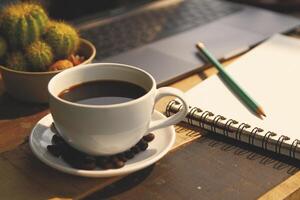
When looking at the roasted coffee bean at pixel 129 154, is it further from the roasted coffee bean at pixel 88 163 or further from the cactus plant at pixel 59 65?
the cactus plant at pixel 59 65

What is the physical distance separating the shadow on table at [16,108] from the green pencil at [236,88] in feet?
0.81

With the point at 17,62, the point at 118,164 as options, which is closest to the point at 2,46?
the point at 17,62

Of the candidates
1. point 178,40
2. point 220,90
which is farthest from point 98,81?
point 178,40

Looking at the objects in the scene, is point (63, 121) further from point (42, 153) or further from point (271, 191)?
point (271, 191)

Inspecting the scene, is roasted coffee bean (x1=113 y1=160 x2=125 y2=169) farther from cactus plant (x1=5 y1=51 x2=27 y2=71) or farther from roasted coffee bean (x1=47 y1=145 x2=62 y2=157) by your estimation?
cactus plant (x1=5 y1=51 x2=27 y2=71)

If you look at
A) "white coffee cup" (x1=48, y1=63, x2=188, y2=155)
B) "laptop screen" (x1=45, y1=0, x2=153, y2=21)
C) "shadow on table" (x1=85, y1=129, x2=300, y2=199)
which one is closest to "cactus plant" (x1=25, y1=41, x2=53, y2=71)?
"white coffee cup" (x1=48, y1=63, x2=188, y2=155)

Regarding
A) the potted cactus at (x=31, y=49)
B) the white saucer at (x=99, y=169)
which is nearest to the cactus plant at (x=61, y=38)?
the potted cactus at (x=31, y=49)

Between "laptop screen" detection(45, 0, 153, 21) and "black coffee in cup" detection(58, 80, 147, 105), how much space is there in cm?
45

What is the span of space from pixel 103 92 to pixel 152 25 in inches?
16.7

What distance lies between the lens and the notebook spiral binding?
55cm

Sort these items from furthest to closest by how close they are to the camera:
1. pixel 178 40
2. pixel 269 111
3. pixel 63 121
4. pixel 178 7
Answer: pixel 178 7
pixel 178 40
pixel 269 111
pixel 63 121

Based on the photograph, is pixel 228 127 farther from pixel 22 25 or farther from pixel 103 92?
pixel 22 25

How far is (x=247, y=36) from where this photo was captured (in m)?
0.88

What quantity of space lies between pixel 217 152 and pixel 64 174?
17cm
